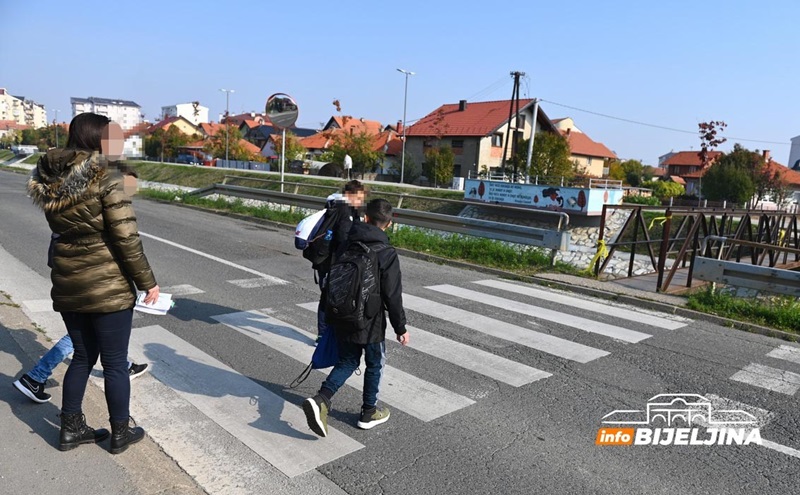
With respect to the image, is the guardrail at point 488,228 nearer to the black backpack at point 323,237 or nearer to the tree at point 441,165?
the black backpack at point 323,237

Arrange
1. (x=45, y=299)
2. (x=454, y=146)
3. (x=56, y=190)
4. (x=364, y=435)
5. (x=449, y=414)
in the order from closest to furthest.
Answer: (x=56, y=190) → (x=364, y=435) → (x=449, y=414) → (x=45, y=299) → (x=454, y=146)

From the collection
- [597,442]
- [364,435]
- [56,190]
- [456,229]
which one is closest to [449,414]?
[364,435]

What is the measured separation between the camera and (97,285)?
3.10 metres

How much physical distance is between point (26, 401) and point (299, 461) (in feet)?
6.76

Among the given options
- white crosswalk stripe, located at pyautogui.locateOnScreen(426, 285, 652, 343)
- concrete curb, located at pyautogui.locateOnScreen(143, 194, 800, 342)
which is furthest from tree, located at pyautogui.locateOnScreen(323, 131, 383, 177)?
white crosswalk stripe, located at pyautogui.locateOnScreen(426, 285, 652, 343)

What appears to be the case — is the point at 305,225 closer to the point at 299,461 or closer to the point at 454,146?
the point at 299,461

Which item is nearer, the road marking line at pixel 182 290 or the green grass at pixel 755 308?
the green grass at pixel 755 308

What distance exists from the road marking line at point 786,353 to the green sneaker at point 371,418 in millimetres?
4688

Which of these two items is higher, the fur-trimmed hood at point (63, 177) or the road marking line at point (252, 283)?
the fur-trimmed hood at point (63, 177)

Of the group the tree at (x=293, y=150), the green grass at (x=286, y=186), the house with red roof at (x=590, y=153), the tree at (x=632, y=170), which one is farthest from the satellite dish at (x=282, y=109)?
the tree at (x=632, y=170)

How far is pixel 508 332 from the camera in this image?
21.2 ft

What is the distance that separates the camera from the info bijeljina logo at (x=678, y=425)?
4.03 m

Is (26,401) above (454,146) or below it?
below

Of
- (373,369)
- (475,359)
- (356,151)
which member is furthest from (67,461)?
(356,151)
